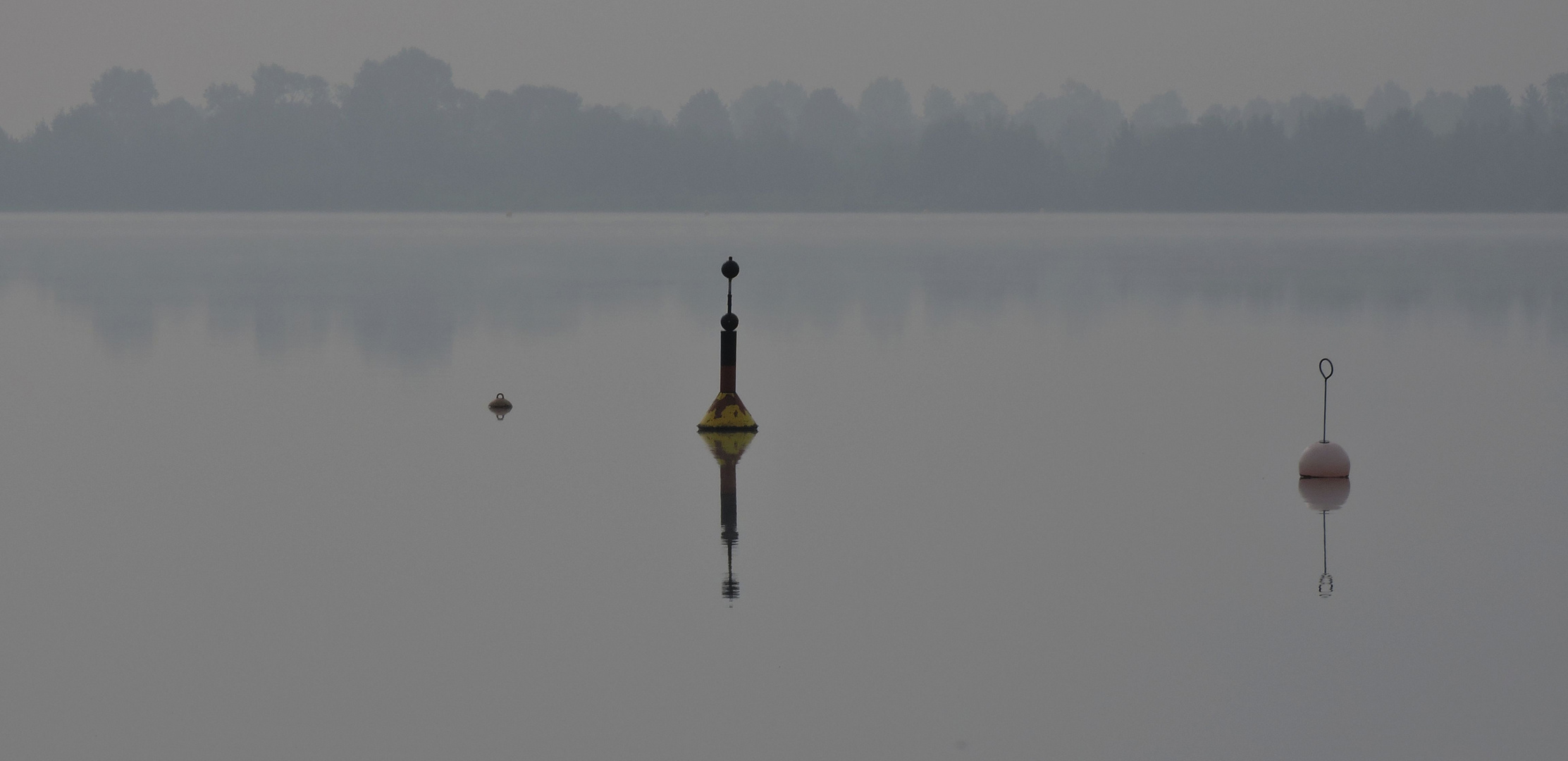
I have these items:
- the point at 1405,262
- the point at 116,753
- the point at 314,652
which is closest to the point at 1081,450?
the point at 314,652

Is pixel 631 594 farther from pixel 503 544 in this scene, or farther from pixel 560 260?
pixel 560 260

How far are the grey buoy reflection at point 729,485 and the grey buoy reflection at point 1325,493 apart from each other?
10.8 ft

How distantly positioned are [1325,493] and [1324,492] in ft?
0.21

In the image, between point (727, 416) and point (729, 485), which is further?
point (727, 416)

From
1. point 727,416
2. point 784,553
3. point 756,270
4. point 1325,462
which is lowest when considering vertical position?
point 784,553

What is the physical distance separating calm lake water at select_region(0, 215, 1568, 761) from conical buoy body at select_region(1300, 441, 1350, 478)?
0.28 meters

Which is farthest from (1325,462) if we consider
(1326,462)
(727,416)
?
(727,416)

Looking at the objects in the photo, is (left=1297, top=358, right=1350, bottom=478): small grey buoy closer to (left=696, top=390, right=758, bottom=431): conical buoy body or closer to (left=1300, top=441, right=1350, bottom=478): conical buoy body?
(left=1300, top=441, right=1350, bottom=478): conical buoy body

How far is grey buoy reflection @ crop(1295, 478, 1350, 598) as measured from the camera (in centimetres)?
1177

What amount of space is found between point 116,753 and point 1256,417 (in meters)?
12.4

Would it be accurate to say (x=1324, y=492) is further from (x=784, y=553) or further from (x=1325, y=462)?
(x=784, y=553)

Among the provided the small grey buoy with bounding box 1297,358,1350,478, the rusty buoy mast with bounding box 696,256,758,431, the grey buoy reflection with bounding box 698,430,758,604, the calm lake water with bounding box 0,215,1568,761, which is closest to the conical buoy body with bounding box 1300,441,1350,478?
the small grey buoy with bounding box 1297,358,1350,478

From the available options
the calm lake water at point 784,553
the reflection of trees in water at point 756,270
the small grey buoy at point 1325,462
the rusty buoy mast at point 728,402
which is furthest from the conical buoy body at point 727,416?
the reflection of trees in water at point 756,270

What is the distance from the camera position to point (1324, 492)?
41.1 ft
